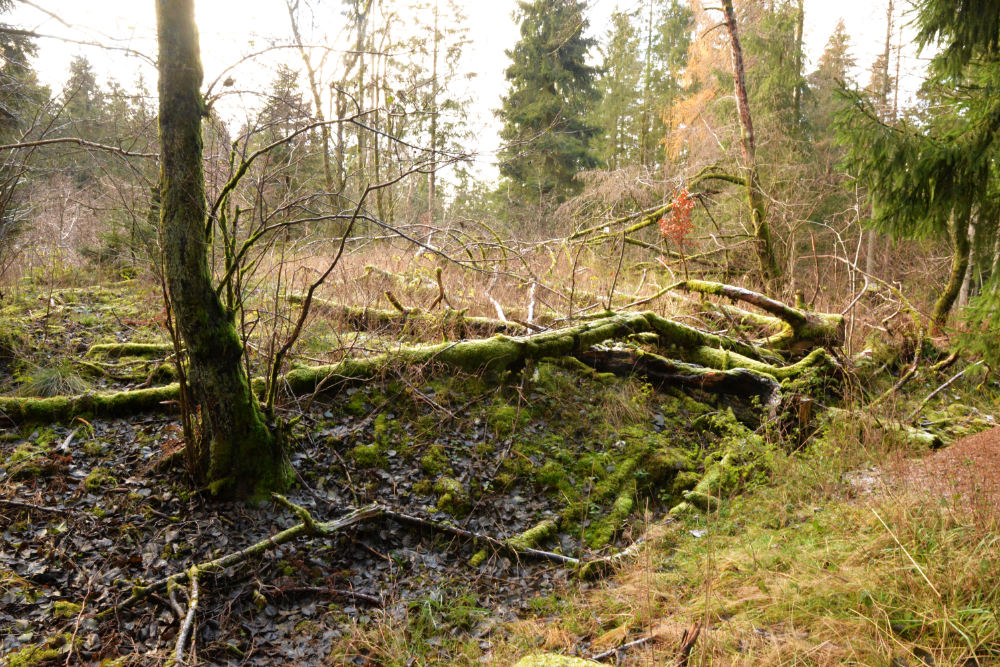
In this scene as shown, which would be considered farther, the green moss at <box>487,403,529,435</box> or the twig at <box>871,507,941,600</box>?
the green moss at <box>487,403,529,435</box>

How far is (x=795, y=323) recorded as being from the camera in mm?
7883

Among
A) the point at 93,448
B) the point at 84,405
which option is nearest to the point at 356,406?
the point at 93,448

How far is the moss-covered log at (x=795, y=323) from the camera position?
7770 millimetres

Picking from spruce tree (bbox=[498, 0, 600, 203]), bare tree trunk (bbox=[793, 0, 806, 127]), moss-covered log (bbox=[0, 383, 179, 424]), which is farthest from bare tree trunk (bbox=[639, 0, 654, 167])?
moss-covered log (bbox=[0, 383, 179, 424])

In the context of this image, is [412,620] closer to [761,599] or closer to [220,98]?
[761,599]

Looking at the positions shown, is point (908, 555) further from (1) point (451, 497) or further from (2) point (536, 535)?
(1) point (451, 497)

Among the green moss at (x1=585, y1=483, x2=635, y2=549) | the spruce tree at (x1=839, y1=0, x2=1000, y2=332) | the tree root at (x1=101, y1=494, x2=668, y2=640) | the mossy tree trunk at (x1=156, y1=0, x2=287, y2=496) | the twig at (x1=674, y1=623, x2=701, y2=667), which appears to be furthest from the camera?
the green moss at (x1=585, y1=483, x2=635, y2=549)

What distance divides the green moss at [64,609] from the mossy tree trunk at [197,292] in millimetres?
1060

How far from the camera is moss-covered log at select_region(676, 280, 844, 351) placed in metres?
7.77

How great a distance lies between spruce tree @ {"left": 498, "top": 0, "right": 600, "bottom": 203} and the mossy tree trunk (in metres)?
16.4

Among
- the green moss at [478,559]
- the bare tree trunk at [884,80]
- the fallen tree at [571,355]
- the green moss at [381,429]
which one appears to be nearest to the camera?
the green moss at [478,559]

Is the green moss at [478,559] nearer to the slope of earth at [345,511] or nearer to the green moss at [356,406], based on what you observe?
the slope of earth at [345,511]

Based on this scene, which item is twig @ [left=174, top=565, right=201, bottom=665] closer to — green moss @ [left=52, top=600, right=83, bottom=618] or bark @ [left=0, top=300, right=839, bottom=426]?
green moss @ [left=52, top=600, right=83, bottom=618]

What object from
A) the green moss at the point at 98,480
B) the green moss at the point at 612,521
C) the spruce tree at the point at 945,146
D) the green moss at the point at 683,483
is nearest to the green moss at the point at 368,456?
the green moss at the point at 98,480
